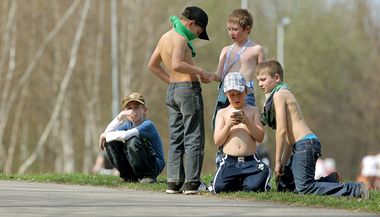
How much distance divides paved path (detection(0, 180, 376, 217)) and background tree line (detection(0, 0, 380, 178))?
34779 millimetres

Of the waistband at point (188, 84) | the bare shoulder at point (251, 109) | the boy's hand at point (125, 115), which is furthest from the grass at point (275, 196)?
the waistband at point (188, 84)

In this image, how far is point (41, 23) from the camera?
5366 cm

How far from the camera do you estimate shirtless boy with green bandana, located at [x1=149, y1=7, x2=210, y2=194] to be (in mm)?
12734

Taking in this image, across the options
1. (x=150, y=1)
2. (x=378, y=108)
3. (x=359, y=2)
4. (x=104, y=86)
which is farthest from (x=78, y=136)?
(x=359, y=2)

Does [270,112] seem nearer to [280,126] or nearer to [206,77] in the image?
[280,126]

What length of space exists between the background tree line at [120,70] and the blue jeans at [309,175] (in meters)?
34.7

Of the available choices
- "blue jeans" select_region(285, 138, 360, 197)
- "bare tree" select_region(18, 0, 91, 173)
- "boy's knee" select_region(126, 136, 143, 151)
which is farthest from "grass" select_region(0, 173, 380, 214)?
"bare tree" select_region(18, 0, 91, 173)

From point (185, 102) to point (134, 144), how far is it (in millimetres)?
1661

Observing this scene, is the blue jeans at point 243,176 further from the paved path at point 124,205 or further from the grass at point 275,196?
the paved path at point 124,205

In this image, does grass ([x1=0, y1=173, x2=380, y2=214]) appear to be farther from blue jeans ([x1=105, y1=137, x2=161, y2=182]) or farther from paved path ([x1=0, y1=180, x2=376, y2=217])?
paved path ([x1=0, y1=180, x2=376, y2=217])

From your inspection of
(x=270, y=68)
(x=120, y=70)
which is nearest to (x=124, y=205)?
(x=270, y=68)

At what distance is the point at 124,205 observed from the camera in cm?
1088

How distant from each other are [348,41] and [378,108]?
21.5ft

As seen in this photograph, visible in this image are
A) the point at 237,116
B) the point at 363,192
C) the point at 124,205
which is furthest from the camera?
the point at 237,116
